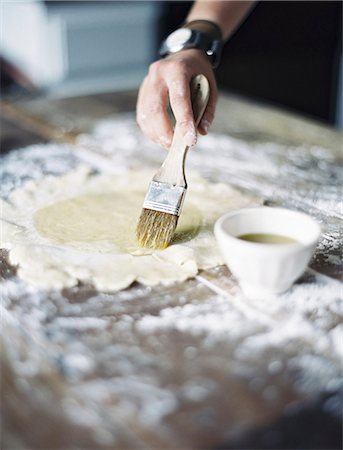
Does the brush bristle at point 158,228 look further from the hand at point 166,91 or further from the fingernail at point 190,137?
the hand at point 166,91

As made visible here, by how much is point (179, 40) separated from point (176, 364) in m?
1.03

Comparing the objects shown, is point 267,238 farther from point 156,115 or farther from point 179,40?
point 179,40

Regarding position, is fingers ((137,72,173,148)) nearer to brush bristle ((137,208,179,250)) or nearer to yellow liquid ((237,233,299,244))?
brush bristle ((137,208,179,250))

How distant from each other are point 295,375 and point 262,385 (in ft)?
0.18

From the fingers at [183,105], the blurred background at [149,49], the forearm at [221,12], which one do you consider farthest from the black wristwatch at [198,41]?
the blurred background at [149,49]

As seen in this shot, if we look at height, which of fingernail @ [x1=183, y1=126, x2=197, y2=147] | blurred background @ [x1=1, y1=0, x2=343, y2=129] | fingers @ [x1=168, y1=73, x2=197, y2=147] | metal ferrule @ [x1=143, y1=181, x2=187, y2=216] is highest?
fingers @ [x1=168, y1=73, x2=197, y2=147]

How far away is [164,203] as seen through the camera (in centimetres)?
124

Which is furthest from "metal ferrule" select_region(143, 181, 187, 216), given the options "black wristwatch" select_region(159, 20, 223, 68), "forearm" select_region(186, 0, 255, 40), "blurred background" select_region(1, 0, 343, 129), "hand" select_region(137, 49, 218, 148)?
"blurred background" select_region(1, 0, 343, 129)

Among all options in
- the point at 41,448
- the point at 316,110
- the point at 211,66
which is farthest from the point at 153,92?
the point at 316,110

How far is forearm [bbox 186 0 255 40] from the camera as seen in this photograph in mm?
1850

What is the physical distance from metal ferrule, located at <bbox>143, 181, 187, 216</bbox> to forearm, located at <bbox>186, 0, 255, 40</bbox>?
76cm

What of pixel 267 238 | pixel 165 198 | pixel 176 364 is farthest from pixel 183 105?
pixel 176 364

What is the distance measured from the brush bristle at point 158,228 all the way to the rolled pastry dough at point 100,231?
0.02 metres

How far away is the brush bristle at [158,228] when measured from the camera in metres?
1.24
